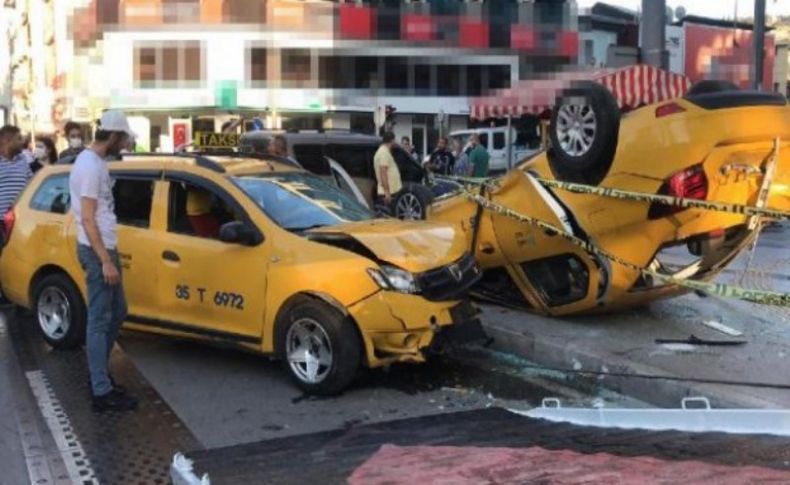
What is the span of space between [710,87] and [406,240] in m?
2.54

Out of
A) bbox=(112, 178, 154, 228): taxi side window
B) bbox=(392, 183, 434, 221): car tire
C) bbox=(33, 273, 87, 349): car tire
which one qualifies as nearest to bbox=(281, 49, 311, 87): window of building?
bbox=(392, 183, 434, 221): car tire

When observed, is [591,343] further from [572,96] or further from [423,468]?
[423,468]

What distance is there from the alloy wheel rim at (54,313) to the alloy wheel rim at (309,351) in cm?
223

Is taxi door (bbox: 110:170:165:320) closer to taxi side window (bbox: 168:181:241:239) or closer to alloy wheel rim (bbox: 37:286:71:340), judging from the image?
taxi side window (bbox: 168:181:241:239)

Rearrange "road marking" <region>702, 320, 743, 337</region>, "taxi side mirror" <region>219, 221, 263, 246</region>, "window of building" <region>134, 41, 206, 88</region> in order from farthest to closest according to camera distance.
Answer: "window of building" <region>134, 41, 206, 88</region> < "road marking" <region>702, 320, 743, 337</region> < "taxi side mirror" <region>219, 221, 263, 246</region>

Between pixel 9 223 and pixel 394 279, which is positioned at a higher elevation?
pixel 9 223

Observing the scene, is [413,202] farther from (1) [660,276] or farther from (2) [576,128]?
(1) [660,276]

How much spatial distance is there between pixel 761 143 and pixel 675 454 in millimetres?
2629

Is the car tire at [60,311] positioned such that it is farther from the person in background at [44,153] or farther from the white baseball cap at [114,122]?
the person in background at [44,153]

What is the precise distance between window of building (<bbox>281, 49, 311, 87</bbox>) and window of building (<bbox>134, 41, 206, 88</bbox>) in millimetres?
2453

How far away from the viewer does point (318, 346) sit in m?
5.42

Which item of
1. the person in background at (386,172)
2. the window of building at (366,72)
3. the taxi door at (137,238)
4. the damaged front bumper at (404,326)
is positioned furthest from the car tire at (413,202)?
the window of building at (366,72)

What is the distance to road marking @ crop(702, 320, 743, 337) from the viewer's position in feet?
21.6

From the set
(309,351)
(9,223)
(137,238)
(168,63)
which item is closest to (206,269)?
(137,238)
